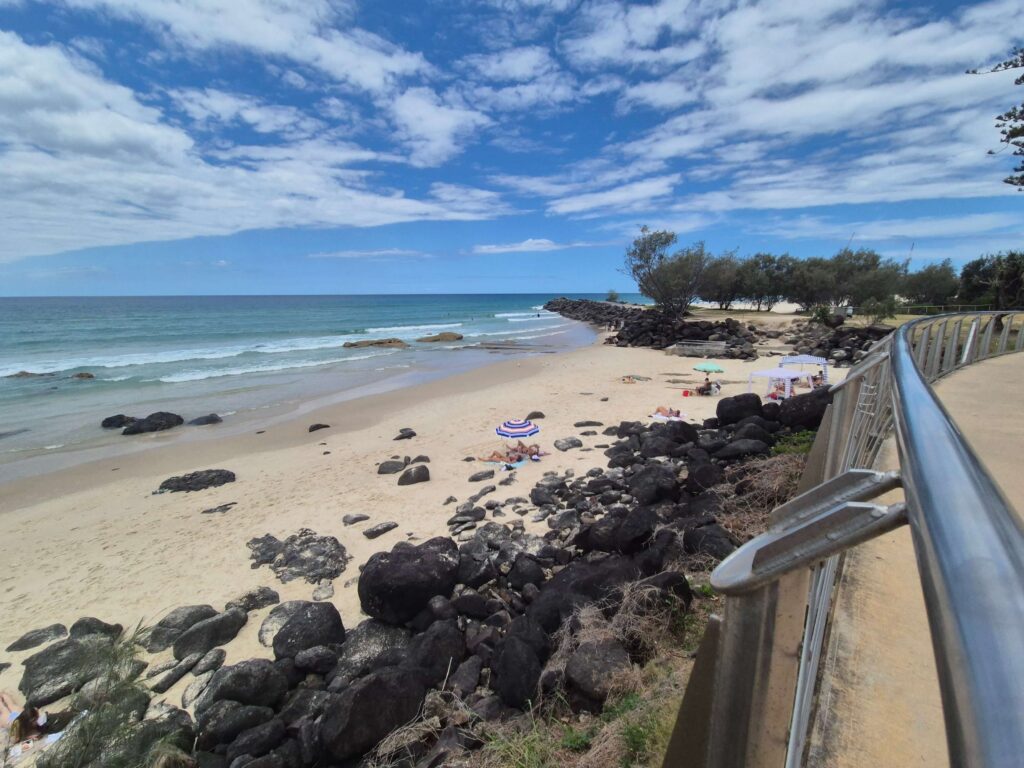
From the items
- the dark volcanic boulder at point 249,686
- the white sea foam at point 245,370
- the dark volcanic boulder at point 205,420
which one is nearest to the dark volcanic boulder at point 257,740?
the dark volcanic boulder at point 249,686

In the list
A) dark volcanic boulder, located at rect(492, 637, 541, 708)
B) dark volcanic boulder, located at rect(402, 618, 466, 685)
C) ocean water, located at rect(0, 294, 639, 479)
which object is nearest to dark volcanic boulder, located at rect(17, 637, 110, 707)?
dark volcanic boulder, located at rect(402, 618, 466, 685)

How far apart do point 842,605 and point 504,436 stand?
8.81 metres

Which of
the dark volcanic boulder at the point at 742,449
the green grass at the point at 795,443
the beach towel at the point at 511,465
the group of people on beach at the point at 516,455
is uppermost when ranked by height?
the green grass at the point at 795,443

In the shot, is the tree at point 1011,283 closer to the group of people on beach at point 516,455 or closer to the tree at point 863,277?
the tree at point 863,277

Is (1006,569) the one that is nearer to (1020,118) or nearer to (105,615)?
(105,615)

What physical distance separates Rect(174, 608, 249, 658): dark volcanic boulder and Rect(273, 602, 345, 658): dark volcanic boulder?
0.69 metres

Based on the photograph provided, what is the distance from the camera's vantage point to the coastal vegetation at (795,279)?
4003 centimetres

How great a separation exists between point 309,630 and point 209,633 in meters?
1.16

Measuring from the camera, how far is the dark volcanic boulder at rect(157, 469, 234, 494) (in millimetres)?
10055

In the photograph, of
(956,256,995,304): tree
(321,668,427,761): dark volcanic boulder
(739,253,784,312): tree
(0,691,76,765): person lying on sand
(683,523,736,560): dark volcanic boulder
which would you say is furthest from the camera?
(739,253,784,312): tree

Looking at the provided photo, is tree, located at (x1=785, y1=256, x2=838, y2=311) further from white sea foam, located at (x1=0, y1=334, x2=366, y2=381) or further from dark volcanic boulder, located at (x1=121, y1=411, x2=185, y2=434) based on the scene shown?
dark volcanic boulder, located at (x1=121, y1=411, x2=185, y2=434)

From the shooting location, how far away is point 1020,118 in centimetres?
1714

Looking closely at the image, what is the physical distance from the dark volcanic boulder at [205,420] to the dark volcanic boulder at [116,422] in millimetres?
1773

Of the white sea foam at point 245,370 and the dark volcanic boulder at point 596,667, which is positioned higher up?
the dark volcanic boulder at point 596,667
